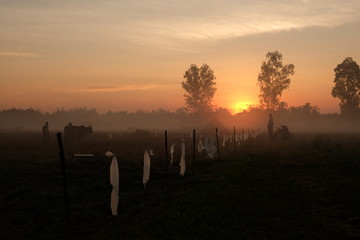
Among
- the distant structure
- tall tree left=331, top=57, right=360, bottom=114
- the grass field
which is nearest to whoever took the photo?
the grass field

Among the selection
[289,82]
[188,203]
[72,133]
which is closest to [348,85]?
[289,82]

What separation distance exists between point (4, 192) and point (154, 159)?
13528 mm

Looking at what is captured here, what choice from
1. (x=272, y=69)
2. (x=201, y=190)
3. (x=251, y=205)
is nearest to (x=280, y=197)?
(x=251, y=205)

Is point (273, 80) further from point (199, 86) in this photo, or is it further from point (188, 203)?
point (188, 203)

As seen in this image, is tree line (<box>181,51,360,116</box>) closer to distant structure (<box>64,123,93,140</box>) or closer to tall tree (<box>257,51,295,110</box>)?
tall tree (<box>257,51,295,110</box>)

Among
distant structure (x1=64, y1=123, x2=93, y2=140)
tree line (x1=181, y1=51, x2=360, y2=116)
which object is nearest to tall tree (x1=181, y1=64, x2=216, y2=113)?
tree line (x1=181, y1=51, x2=360, y2=116)

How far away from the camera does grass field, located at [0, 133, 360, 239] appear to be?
36.2 feet

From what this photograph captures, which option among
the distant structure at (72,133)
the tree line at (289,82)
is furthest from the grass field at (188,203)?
→ the tree line at (289,82)

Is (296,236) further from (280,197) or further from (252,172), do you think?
(252,172)

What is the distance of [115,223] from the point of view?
13.1 meters

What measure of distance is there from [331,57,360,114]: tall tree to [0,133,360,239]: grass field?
7100 centimetres

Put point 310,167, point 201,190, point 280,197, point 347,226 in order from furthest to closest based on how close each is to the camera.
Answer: point 310,167 → point 201,190 → point 280,197 → point 347,226

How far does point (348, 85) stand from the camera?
87812mm

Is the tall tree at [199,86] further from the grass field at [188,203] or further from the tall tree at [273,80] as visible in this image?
the grass field at [188,203]
